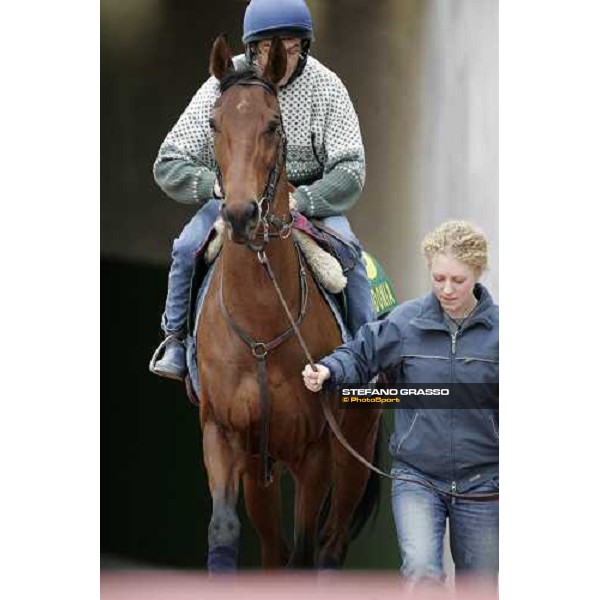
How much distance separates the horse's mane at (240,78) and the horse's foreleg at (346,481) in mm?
1379

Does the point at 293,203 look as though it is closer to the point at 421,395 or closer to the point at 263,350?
the point at 263,350

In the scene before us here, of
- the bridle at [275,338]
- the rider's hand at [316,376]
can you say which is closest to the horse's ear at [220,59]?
the bridle at [275,338]

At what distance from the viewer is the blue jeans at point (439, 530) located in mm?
4988

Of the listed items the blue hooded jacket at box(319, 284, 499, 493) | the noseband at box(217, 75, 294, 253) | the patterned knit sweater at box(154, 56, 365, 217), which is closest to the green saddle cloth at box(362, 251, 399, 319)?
the blue hooded jacket at box(319, 284, 499, 493)

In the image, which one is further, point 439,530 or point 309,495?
point 309,495

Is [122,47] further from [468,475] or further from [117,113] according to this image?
[468,475]

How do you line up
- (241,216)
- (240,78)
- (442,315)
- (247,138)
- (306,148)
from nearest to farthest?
(241,216) → (247,138) → (240,78) → (442,315) → (306,148)

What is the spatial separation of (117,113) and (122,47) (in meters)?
0.27

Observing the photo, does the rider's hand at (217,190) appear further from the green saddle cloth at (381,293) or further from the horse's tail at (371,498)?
the horse's tail at (371,498)

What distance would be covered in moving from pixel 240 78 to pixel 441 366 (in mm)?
1378

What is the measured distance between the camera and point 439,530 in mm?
4980

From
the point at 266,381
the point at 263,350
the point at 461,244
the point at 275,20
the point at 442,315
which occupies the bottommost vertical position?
the point at 266,381

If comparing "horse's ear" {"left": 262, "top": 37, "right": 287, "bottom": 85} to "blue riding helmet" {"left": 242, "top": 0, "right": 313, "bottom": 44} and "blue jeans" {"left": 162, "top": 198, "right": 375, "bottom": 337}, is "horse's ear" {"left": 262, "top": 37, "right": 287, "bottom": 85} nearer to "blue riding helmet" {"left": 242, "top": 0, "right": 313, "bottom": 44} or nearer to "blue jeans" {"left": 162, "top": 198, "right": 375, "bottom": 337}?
"blue riding helmet" {"left": 242, "top": 0, "right": 313, "bottom": 44}

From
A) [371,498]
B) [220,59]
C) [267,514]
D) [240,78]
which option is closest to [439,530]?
[371,498]
